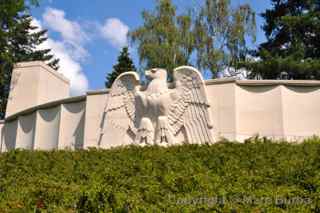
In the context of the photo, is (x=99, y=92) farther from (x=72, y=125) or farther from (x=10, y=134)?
(x=10, y=134)

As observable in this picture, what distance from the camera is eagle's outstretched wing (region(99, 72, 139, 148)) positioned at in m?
10.1

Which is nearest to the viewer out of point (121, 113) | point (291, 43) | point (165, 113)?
point (165, 113)

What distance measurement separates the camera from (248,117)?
30.7 ft

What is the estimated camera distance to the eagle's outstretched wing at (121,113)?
1012 centimetres

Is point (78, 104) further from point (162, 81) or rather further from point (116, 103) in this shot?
point (162, 81)

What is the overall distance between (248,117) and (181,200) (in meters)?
5.43

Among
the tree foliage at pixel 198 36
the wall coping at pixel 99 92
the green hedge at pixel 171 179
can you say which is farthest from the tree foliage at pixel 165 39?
the green hedge at pixel 171 179

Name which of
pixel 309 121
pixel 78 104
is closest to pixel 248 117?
pixel 309 121

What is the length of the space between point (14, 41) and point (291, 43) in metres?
19.5

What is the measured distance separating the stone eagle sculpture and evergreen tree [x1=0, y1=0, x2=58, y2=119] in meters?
8.12

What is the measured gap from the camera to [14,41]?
27609 millimetres

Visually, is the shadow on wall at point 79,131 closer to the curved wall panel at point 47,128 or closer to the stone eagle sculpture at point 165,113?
the curved wall panel at point 47,128

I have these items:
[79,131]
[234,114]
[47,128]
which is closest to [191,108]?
[234,114]

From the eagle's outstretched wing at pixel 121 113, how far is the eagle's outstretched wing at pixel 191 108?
1180mm
